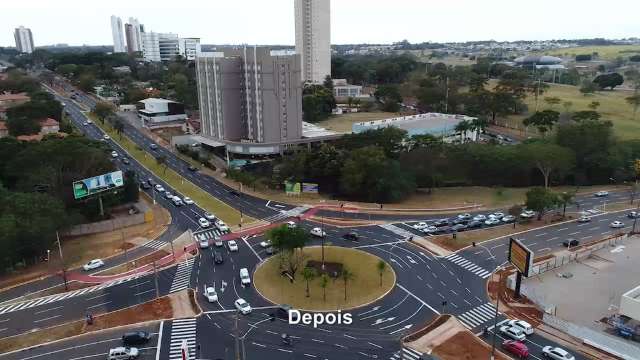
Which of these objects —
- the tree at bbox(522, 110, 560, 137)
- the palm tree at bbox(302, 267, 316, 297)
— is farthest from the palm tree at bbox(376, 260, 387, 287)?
the tree at bbox(522, 110, 560, 137)

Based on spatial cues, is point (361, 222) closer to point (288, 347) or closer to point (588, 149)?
point (288, 347)

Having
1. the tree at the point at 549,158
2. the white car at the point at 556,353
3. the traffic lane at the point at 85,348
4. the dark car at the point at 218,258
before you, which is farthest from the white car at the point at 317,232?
the tree at the point at 549,158

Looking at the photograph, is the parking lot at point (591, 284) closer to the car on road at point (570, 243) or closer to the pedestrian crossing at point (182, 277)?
the car on road at point (570, 243)

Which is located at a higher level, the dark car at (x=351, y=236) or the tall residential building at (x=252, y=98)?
the tall residential building at (x=252, y=98)

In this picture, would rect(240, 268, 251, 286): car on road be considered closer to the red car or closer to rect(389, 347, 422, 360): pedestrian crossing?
rect(389, 347, 422, 360): pedestrian crossing

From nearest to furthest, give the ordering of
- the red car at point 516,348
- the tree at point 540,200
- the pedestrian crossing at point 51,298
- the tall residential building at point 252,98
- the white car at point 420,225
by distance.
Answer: the red car at point 516,348 → the pedestrian crossing at point 51,298 → the tree at point 540,200 → the white car at point 420,225 → the tall residential building at point 252,98

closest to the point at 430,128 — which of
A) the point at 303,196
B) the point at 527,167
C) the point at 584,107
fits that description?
the point at 527,167

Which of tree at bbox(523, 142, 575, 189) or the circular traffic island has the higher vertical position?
tree at bbox(523, 142, 575, 189)

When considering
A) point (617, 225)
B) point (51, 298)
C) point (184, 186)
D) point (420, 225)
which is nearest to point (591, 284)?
point (617, 225)
